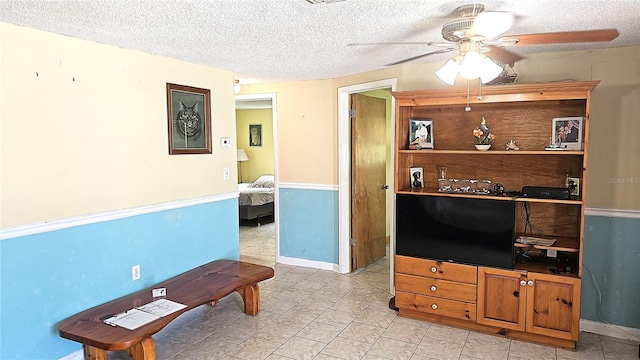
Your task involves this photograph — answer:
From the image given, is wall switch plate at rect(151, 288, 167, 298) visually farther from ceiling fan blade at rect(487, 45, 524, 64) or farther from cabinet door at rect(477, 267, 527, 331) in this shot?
ceiling fan blade at rect(487, 45, 524, 64)

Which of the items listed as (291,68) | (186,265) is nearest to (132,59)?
(291,68)

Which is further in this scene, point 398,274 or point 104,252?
point 398,274

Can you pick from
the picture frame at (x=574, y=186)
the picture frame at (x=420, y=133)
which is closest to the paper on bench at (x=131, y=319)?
the picture frame at (x=420, y=133)

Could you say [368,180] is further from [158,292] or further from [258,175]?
[258,175]

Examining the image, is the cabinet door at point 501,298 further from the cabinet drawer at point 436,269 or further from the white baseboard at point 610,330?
the white baseboard at point 610,330

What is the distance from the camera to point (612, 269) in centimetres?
308

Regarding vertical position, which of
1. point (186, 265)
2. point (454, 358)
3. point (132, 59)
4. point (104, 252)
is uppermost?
point (132, 59)

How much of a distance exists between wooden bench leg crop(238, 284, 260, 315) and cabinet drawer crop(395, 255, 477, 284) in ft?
3.93

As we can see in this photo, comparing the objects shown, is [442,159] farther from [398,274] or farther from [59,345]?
[59,345]

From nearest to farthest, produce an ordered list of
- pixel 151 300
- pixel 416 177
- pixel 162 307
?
pixel 162 307
pixel 151 300
pixel 416 177

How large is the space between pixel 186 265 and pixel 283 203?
160 cm

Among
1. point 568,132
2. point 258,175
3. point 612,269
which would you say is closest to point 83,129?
point 568,132

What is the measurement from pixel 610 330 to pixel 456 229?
53.6 inches

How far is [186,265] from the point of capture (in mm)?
3492
